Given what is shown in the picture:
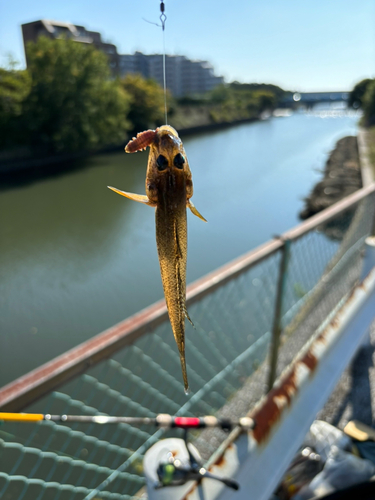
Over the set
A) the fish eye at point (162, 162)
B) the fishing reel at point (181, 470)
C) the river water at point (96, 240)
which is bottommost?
the river water at point (96, 240)

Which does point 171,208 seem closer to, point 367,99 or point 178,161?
point 178,161

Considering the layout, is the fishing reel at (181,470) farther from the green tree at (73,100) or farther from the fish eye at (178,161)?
the green tree at (73,100)

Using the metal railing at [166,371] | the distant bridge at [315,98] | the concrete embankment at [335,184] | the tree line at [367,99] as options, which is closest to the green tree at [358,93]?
the tree line at [367,99]

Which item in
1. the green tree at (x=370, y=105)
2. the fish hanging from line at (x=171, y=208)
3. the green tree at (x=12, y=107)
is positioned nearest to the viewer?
the fish hanging from line at (x=171, y=208)

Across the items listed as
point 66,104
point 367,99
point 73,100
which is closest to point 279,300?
point 73,100

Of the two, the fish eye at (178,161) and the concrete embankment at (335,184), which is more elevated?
the fish eye at (178,161)

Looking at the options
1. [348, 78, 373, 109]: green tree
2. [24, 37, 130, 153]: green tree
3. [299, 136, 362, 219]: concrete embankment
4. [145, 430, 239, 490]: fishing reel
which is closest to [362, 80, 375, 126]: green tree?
[348, 78, 373, 109]: green tree

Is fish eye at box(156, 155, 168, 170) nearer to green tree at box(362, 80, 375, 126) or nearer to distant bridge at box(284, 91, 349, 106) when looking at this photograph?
green tree at box(362, 80, 375, 126)

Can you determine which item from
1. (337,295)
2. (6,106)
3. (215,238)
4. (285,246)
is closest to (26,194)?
(6,106)

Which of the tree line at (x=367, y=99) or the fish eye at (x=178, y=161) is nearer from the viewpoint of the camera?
the fish eye at (x=178, y=161)
